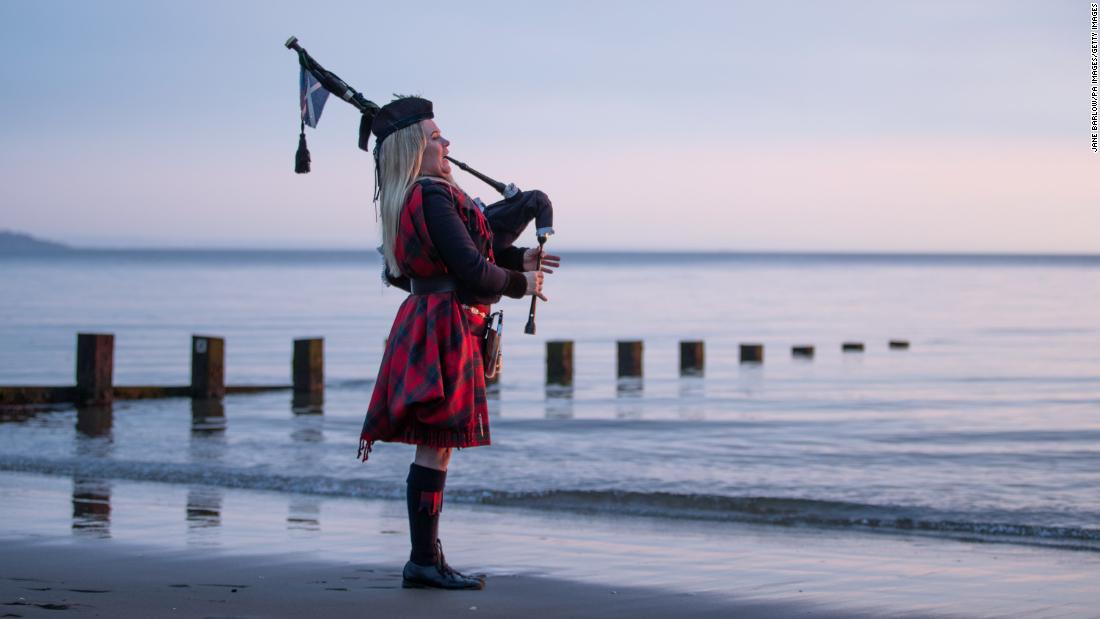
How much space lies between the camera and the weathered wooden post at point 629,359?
20047mm

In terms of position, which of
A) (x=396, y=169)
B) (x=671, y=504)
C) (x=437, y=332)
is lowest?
(x=671, y=504)

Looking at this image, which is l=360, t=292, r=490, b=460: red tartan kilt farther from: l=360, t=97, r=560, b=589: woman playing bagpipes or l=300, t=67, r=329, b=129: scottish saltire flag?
l=300, t=67, r=329, b=129: scottish saltire flag

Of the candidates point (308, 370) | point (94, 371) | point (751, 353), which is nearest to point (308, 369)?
point (308, 370)

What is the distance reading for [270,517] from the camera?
762 centimetres

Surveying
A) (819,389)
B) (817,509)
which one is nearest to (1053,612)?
(817,509)

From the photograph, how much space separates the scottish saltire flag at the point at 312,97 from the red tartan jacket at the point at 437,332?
0.84 m

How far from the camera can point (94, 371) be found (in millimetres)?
14555

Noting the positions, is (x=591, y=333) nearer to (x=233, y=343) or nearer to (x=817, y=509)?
(x=233, y=343)

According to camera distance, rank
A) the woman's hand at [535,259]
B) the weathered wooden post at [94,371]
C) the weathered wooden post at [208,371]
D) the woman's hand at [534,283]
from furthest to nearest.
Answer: the weathered wooden post at [208,371] < the weathered wooden post at [94,371] < the woman's hand at [535,259] < the woman's hand at [534,283]

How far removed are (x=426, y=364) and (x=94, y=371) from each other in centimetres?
1080

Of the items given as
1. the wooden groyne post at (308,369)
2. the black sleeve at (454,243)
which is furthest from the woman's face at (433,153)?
the wooden groyne post at (308,369)

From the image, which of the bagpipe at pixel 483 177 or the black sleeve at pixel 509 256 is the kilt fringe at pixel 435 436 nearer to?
the bagpipe at pixel 483 177

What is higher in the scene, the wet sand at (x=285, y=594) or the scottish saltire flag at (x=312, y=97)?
the scottish saltire flag at (x=312, y=97)

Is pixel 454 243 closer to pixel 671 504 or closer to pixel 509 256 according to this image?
pixel 509 256
